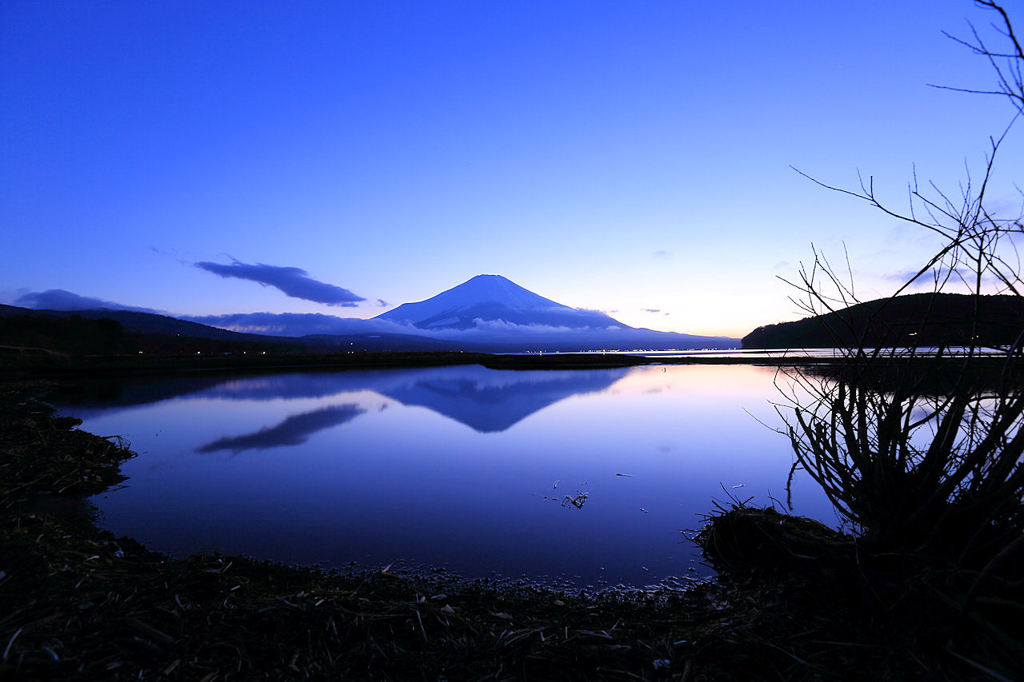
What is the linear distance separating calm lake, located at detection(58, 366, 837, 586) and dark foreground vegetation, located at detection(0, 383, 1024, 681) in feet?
2.58

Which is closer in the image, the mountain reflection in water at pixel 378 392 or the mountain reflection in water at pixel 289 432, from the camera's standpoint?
the mountain reflection in water at pixel 289 432

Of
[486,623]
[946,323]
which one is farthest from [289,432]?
[946,323]

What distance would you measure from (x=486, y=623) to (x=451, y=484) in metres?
5.06

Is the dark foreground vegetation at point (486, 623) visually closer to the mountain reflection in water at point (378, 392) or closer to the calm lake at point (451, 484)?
the calm lake at point (451, 484)

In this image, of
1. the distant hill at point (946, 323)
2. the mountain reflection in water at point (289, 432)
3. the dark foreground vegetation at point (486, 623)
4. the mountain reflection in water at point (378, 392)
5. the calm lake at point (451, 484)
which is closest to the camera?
the dark foreground vegetation at point (486, 623)

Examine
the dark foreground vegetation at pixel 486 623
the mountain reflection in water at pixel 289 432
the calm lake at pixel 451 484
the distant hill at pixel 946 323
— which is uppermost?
the distant hill at pixel 946 323

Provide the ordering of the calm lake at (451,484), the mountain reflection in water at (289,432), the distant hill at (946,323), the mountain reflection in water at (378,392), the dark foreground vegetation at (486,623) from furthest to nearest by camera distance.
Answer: the mountain reflection in water at (378,392) → the mountain reflection in water at (289,432) → the calm lake at (451,484) → the distant hill at (946,323) → the dark foreground vegetation at (486,623)

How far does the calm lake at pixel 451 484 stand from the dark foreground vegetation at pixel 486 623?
0.79m

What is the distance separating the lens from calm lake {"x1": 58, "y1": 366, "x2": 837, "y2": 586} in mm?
5465

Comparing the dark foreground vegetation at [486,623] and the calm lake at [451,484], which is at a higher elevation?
the dark foreground vegetation at [486,623]

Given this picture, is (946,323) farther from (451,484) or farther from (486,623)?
(451,484)

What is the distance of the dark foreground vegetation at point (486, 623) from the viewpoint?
2.70m

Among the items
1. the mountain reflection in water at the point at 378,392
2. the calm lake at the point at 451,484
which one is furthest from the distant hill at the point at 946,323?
the mountain reflection in water at the point at 378,392

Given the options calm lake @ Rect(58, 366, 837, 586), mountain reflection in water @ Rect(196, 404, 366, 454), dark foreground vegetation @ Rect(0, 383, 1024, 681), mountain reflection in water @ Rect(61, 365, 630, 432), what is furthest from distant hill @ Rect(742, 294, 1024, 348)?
mountain reflection in water @ Rect(196, 404, 366, 454)
